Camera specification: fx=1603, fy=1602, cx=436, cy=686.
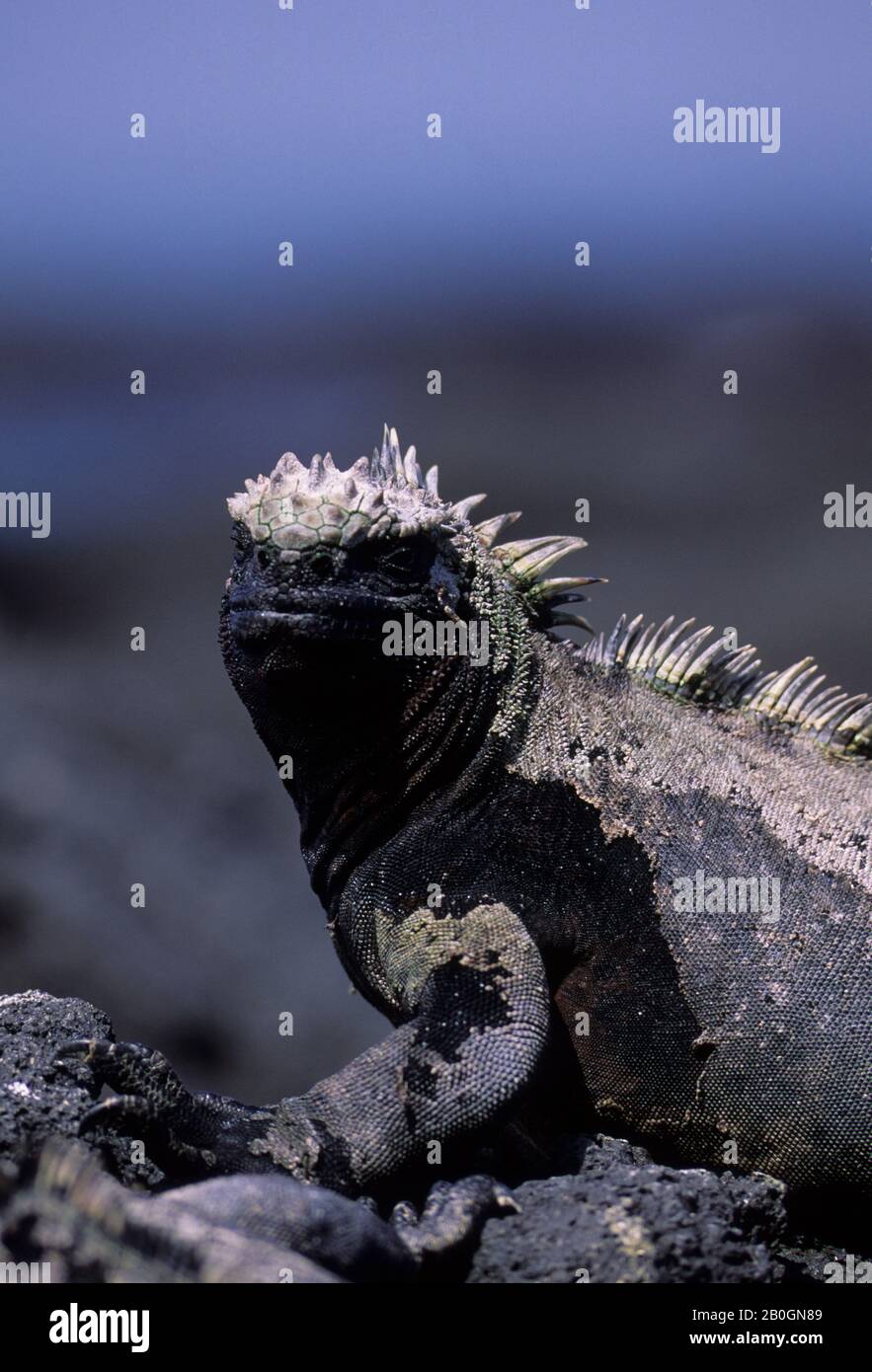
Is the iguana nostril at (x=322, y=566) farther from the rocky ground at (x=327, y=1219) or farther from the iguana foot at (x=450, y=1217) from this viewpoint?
the iguana foot at (x=450, y=1217)

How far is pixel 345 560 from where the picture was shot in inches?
191

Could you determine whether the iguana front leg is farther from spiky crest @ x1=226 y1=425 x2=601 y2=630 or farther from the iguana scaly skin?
spiky crest @ x1=226 y1=425 x2=601 y2=630

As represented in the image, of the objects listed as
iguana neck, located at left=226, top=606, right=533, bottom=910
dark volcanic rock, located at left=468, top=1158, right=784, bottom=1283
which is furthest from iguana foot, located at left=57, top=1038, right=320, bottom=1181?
iguana neck, located at left=226, top=606, right=533, bottom=910

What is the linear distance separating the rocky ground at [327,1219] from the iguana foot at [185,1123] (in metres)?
0.11

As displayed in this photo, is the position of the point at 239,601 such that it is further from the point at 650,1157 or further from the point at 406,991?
the point at 650,1157

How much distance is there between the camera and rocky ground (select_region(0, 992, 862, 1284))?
3.66 metres

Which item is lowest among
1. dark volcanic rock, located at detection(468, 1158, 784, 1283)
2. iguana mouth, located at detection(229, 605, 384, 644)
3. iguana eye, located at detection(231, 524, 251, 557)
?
dark volcanic rock, located at detection(468, 1158, 784, 1283)

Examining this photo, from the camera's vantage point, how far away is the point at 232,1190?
386cm

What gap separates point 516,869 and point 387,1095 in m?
0.85

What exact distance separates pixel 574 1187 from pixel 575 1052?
57 cm

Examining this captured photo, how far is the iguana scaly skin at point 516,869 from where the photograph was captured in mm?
4488

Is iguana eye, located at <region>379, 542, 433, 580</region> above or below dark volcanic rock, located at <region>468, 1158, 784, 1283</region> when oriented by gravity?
above

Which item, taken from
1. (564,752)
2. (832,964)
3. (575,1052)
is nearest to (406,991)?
(575,1052)

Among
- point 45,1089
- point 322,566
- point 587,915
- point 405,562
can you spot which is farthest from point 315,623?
point 45,1089
